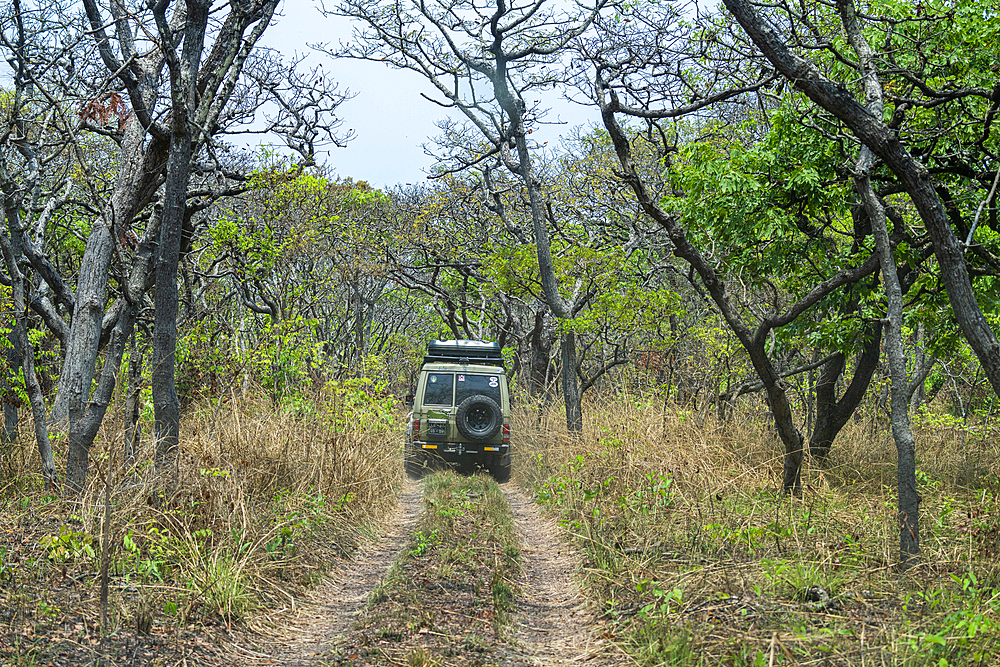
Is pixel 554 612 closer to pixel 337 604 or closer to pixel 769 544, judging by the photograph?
pixel 337 604

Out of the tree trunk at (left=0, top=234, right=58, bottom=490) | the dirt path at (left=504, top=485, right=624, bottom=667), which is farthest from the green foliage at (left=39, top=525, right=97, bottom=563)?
the dirt path at (left=504, top=485, right=624, bottom=667)

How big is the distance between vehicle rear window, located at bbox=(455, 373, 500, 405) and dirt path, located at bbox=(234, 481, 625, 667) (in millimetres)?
5427

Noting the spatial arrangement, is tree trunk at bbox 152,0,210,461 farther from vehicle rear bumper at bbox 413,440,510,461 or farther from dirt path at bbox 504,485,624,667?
vehicle rear bumper at bbox 413,440,510,461

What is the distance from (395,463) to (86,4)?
7.74 m

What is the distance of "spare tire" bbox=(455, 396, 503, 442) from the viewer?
13438mm

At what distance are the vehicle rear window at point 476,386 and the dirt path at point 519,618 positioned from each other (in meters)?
5.43

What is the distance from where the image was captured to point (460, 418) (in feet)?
44.1

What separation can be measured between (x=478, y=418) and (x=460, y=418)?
1.19ft

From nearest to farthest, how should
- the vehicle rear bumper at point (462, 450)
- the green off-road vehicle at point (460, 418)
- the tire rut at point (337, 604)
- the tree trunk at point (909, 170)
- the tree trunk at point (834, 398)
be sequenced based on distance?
the tire rut at point (337, 604), the tree trunk at point (909, 170), the tree trunk at point (834, 398), the green off-road vehicle at point (460, 418), the vehicle rear bumper at point (462, 450)

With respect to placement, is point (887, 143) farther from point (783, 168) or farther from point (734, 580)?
point (734, 580)

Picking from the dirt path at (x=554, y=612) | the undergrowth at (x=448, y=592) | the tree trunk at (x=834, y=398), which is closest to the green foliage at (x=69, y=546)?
the undergrowth at (x=448, y=592)

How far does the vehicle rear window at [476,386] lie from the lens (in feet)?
47.6

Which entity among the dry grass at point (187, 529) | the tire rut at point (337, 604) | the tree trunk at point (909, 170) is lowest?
the tire rut at point (337, 604)

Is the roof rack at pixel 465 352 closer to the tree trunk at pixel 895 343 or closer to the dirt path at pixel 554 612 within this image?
the dirt path at pixel 554 612
